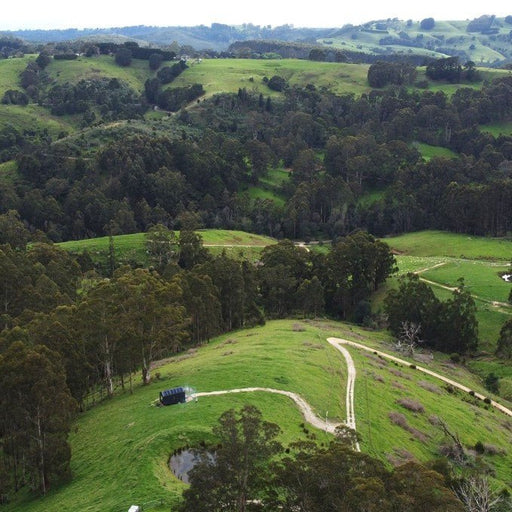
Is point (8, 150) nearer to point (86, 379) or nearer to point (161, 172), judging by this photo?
point (161, 172)

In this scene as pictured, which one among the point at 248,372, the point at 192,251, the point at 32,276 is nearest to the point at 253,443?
the point at 248,372

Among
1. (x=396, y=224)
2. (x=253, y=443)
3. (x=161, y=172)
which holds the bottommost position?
(x=396, y=224)

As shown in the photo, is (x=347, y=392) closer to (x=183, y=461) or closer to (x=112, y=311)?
(x=183, y=461)

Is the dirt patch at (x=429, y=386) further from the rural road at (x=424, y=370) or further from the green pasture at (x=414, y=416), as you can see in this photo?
the rural road at (x=424, y=370)

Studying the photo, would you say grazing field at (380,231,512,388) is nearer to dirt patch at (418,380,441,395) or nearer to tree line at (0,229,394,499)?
tree line at (0,229,394,499)

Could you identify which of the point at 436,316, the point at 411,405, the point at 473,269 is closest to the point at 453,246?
the point at 473,269

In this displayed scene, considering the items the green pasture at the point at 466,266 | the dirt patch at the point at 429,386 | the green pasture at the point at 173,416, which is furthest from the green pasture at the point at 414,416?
the green pasture at the point at 466,266
